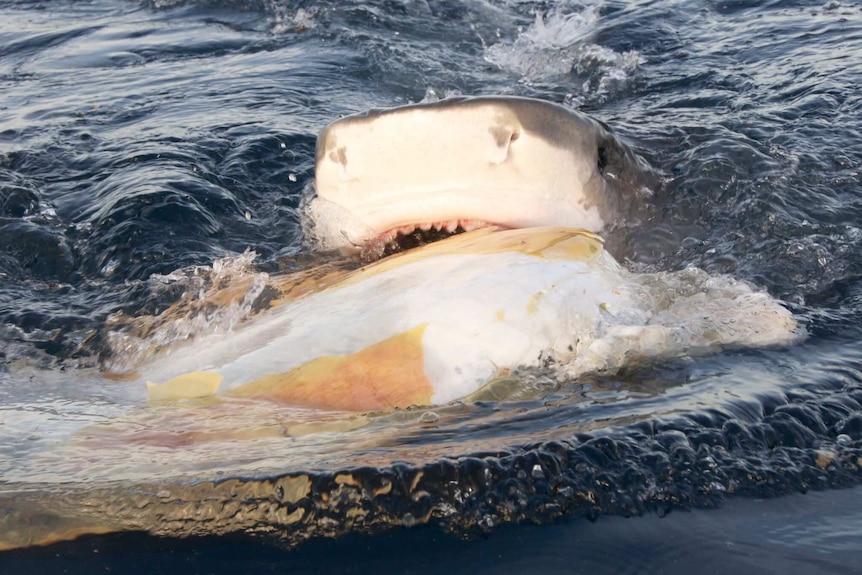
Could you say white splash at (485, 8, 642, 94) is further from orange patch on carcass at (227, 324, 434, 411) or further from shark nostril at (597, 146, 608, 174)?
Result: orange patch on carcass at (227, 324, 434, 411)

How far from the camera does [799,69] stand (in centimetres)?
527

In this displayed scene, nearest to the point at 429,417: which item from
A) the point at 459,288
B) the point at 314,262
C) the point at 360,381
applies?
the point at 360,381

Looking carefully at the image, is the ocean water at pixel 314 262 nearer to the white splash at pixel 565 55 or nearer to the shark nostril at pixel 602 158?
the white splash at pixel 565 55

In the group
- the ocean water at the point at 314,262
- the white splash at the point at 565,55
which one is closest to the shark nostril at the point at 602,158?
the ocean water at the point at 314,262

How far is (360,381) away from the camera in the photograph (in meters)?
2.02

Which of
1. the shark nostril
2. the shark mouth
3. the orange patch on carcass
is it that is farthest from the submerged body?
the shark nostril

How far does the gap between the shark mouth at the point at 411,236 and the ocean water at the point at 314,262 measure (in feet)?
1.21

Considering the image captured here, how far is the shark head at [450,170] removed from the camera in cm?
248

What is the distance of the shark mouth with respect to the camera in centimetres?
262

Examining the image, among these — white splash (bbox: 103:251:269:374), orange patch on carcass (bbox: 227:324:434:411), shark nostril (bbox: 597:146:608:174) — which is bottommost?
white splash (bbox: 103:251:269:374)

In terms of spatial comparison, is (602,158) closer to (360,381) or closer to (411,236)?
(411,236)

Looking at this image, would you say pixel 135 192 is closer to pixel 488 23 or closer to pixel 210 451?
pixel 210 451

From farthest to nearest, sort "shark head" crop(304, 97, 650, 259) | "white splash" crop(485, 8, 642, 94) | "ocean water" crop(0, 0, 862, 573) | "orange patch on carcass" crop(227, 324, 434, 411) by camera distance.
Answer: "white splash" crop(485, 8, 642, 94), "shark head" crop(304, 97, 650, 259), "orange patch on carcass" crop(227, 324, 434, 411), "ocean water" crop(0, 0, 862, 573)

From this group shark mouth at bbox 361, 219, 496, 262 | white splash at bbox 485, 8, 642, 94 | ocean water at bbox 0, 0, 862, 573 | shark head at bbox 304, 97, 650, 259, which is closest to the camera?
ocean water at bbox 0, 0, 862, 573
